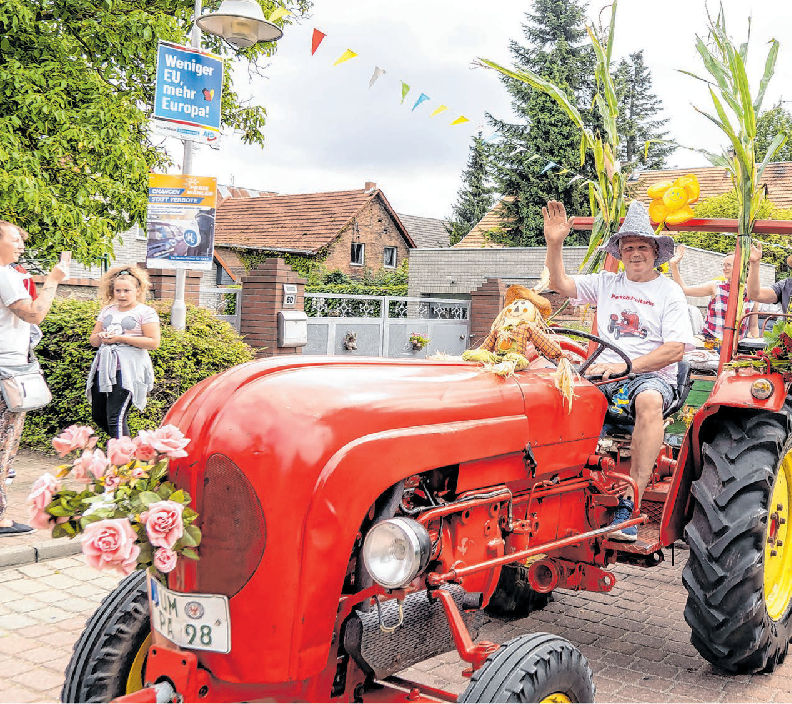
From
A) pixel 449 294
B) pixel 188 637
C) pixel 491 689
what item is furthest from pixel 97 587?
pixel 449 294

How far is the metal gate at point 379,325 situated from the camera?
1136 cm

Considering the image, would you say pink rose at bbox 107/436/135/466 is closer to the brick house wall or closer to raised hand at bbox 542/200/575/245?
raised hand at bbox 542/200/575/245

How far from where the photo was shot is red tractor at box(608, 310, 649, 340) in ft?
13.6

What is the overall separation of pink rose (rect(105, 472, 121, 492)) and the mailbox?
7.31 meters

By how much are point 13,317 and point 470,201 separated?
3412cm

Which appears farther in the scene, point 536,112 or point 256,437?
point 536,112

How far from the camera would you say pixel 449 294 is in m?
22.4

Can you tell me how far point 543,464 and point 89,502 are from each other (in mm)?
A: 1714

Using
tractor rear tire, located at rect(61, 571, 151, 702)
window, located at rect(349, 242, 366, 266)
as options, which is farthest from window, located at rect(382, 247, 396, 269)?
tractor rear tire, located at rect(61, 571, 151, 702)

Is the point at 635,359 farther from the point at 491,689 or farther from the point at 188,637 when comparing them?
the point at 188,637

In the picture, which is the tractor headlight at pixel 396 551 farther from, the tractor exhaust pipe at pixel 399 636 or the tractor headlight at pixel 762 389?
the tractor headlight at pixel 762 389

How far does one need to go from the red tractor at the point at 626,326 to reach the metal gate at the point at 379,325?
5.52 m

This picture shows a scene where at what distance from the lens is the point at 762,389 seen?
3.65m

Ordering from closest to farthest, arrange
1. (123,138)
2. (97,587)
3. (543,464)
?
(543,464) < (97,587) < (123,138)
